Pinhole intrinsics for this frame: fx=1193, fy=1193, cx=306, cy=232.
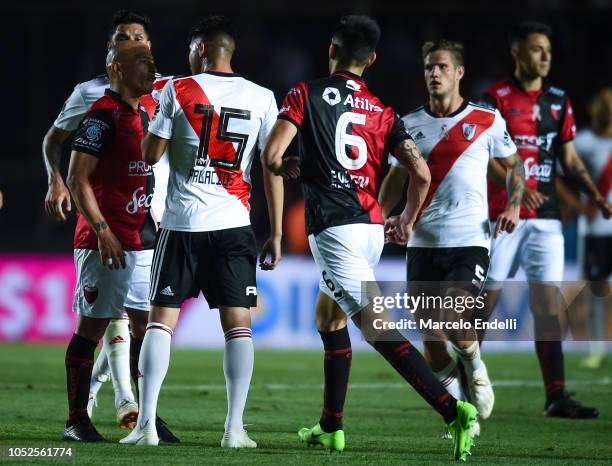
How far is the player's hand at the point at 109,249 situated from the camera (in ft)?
21.4

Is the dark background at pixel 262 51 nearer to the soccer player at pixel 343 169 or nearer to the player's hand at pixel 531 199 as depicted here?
the player's hand at pixel 531 199

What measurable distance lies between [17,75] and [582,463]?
12.9m

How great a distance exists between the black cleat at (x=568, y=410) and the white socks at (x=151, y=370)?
3.50 meters

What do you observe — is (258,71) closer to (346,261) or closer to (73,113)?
(73,113)

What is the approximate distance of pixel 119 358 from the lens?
764 centimetres

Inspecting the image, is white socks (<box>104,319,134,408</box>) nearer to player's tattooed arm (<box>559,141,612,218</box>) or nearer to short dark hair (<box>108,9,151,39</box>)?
short dark hair (<box>108,9,151,39</box>)

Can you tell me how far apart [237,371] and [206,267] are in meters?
0.59

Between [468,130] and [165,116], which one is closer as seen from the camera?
[165,116]

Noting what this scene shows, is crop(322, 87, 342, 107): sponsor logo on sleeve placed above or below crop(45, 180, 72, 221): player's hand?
above

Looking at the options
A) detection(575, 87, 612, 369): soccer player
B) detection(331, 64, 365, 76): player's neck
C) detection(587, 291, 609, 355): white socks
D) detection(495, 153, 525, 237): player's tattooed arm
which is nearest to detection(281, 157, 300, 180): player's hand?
detection(331, 64, 365, 76): player's neck

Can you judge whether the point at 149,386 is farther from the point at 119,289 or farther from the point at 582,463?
the point at 582,463

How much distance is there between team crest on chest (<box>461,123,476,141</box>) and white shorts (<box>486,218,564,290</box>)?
5.29 ft

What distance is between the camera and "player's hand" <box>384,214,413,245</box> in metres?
6.66

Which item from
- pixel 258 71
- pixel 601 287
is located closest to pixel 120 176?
pixel 601 287
